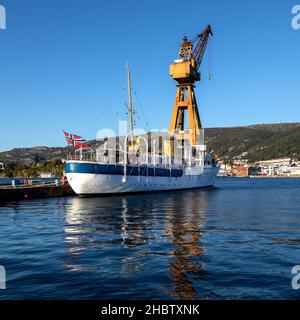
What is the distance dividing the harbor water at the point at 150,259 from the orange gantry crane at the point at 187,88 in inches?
2547

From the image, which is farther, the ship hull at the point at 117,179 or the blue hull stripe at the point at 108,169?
the ship hull at the point at 117,179

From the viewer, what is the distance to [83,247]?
62.2ft

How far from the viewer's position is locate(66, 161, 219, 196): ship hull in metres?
55.8

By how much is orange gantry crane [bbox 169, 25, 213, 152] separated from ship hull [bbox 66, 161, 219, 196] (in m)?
15.6

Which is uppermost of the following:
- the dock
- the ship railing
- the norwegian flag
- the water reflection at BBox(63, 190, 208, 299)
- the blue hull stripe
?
the norwegian flag

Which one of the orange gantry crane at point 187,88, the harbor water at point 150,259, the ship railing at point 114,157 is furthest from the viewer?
the orange gantry crane at point 187,88

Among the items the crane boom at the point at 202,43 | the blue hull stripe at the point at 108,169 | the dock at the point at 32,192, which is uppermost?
the crane boom at the point at 202,43

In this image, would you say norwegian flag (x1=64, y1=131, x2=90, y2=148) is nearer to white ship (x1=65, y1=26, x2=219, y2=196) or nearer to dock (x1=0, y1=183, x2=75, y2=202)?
white ship (x1=65, y1=26, x2=219, y2=196)

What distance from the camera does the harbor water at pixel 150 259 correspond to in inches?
460

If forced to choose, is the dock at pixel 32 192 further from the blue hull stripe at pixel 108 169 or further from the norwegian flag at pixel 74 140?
the norwegian flag at pixel 74 140

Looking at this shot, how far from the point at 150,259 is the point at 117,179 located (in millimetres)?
44085

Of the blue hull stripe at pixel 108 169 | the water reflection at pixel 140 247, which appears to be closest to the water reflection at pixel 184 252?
the water reflection at pixel 140 247

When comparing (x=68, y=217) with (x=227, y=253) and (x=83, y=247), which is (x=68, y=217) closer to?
(x=83, y=247)

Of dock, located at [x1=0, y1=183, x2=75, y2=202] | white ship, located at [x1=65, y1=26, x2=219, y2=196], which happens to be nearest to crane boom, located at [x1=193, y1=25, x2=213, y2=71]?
white ship, located at [x1=65, y1=26, x2=219, y2=196]
